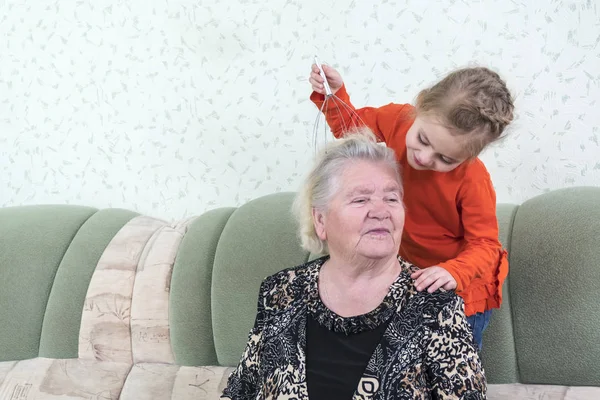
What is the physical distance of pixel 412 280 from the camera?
158cm

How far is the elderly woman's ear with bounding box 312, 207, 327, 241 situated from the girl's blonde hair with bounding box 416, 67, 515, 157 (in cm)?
35

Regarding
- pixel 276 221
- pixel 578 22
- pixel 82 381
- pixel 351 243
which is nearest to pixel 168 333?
pixel 82 381

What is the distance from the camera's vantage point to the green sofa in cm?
176

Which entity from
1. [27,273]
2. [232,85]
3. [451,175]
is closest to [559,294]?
[451,175]

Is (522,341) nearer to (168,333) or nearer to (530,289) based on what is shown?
(530,289)

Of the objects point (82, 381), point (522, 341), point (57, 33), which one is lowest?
point (82, 381)

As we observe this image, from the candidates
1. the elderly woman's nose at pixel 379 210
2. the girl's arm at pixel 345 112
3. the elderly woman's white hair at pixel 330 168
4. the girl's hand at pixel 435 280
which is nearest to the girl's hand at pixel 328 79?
the girl's arm at pixel 345 112

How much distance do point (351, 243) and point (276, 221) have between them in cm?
53

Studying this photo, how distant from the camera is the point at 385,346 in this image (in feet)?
4.96

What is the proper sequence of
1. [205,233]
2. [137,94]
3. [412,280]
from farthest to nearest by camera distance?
[137,94]
[205,233]
[412,280]

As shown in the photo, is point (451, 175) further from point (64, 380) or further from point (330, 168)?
point (64, 380)

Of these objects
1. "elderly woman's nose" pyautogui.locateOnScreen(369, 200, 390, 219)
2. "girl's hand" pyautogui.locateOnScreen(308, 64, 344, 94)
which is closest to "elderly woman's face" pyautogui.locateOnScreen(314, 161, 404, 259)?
"elderly woman's nose" pyautogui.locateOnScreen(369, 200, 390, 219)

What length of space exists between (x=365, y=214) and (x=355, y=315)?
221mm

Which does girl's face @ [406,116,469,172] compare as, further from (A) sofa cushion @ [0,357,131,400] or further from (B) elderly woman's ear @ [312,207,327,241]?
(A) sofa cushion @ [0,357,131,400]
